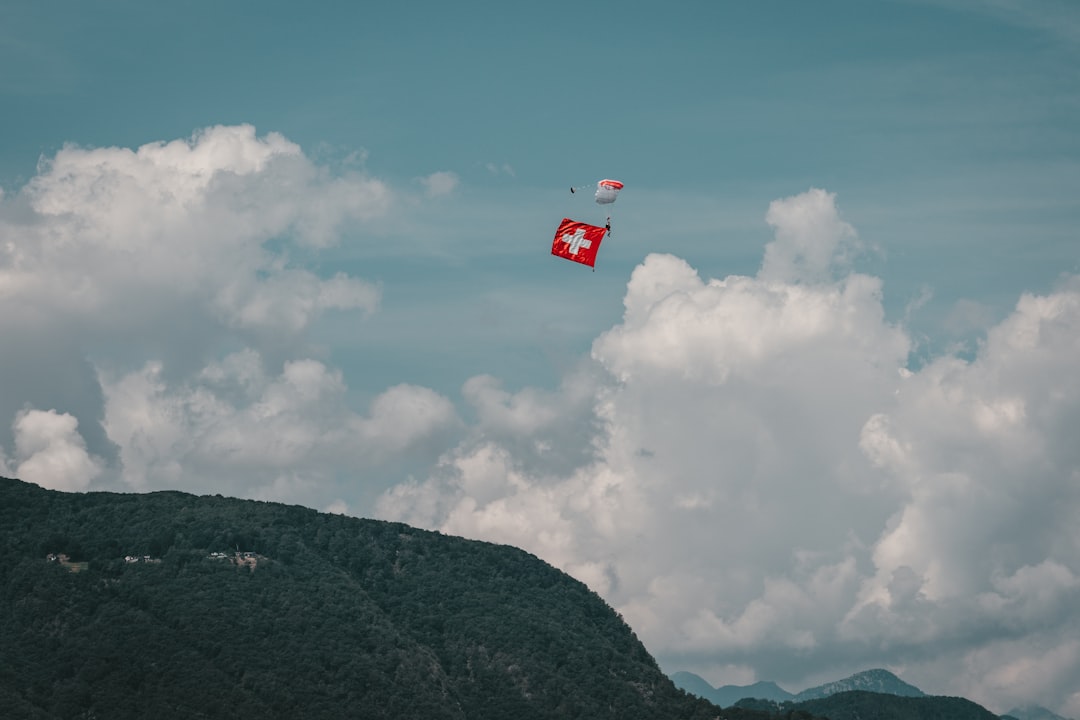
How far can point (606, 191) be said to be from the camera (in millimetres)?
171875

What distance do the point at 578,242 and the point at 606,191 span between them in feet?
29.5

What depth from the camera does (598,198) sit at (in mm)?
171875

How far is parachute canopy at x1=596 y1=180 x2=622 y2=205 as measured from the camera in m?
172

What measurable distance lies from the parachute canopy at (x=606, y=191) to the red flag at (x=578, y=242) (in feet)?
17.2

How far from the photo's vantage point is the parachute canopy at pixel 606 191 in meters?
172

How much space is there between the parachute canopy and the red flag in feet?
17.2

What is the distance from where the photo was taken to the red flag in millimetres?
175875

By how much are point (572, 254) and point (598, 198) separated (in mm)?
8991

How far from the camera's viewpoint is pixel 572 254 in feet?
579

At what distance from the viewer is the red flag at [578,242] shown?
17588cm

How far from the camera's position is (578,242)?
17738cm
